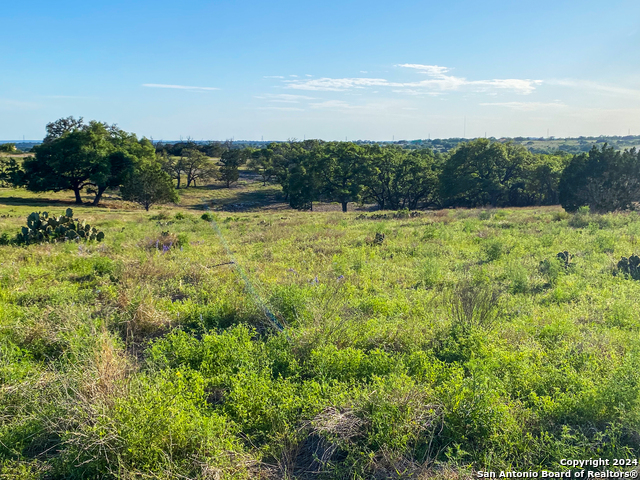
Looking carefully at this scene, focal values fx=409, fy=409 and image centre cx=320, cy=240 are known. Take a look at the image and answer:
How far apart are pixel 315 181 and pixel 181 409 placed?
127 ft

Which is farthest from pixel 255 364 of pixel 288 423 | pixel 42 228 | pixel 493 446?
pixel 42 228

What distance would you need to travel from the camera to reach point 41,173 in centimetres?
3681

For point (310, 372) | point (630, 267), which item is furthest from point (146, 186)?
point (310, 372)

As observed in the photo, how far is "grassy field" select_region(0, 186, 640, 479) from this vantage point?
121 inches

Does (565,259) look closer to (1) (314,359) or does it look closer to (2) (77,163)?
(1) (314,359)

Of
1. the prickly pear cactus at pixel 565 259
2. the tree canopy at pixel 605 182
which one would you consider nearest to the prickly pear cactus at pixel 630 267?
the prickly pear cactus at pixel 565 259

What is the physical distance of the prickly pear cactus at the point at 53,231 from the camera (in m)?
11.9

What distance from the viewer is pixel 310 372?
4.25 metres

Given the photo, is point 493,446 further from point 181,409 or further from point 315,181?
point 315,181

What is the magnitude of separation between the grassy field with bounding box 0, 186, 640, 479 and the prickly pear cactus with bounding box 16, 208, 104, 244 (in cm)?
447

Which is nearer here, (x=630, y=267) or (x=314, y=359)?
(x=314, y=359)

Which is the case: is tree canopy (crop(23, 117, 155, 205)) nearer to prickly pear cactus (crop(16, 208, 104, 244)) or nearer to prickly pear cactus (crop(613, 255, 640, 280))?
prickly pear cactus (crop(16, 208, 104, 244))

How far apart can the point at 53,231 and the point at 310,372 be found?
11119 millimetres

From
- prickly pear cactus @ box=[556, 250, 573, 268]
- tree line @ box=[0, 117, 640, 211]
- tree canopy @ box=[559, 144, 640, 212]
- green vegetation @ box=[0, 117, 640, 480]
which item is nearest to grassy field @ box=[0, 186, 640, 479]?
green vegetation @ box=[0, 117, 640, 480]
